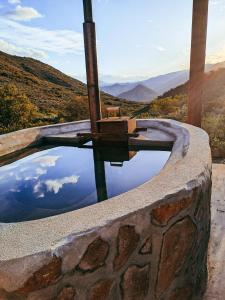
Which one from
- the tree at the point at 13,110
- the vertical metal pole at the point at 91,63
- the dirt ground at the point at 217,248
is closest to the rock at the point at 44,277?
the dirt ground at the point at 217,248

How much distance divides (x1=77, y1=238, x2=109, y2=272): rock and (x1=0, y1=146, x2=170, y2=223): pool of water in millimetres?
780

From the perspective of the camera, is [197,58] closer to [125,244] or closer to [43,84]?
[125,244]

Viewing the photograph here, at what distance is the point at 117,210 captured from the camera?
1082 mm

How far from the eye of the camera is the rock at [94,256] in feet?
3.11

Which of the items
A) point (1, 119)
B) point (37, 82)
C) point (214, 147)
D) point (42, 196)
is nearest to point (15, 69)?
point (37, 82)

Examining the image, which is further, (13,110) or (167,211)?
(13,110)

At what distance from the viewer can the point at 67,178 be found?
2.31 meters

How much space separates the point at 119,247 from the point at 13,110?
9454 mm

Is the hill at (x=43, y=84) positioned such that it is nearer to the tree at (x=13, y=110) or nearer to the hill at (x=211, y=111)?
the hill at (x=211, y=111)

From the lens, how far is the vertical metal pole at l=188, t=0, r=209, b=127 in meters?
3.51

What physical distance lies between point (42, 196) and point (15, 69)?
28.3 metres

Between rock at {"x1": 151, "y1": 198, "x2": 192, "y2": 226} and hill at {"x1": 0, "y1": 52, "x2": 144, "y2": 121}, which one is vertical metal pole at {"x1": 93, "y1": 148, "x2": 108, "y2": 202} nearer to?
rock at {"x1": 151, "y1": 198, "x2": 192, "y2": 226}

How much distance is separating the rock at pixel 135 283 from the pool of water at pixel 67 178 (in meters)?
0.70

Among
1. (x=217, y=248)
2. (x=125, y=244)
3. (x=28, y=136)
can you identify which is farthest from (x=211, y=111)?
(x=125, y=244)
